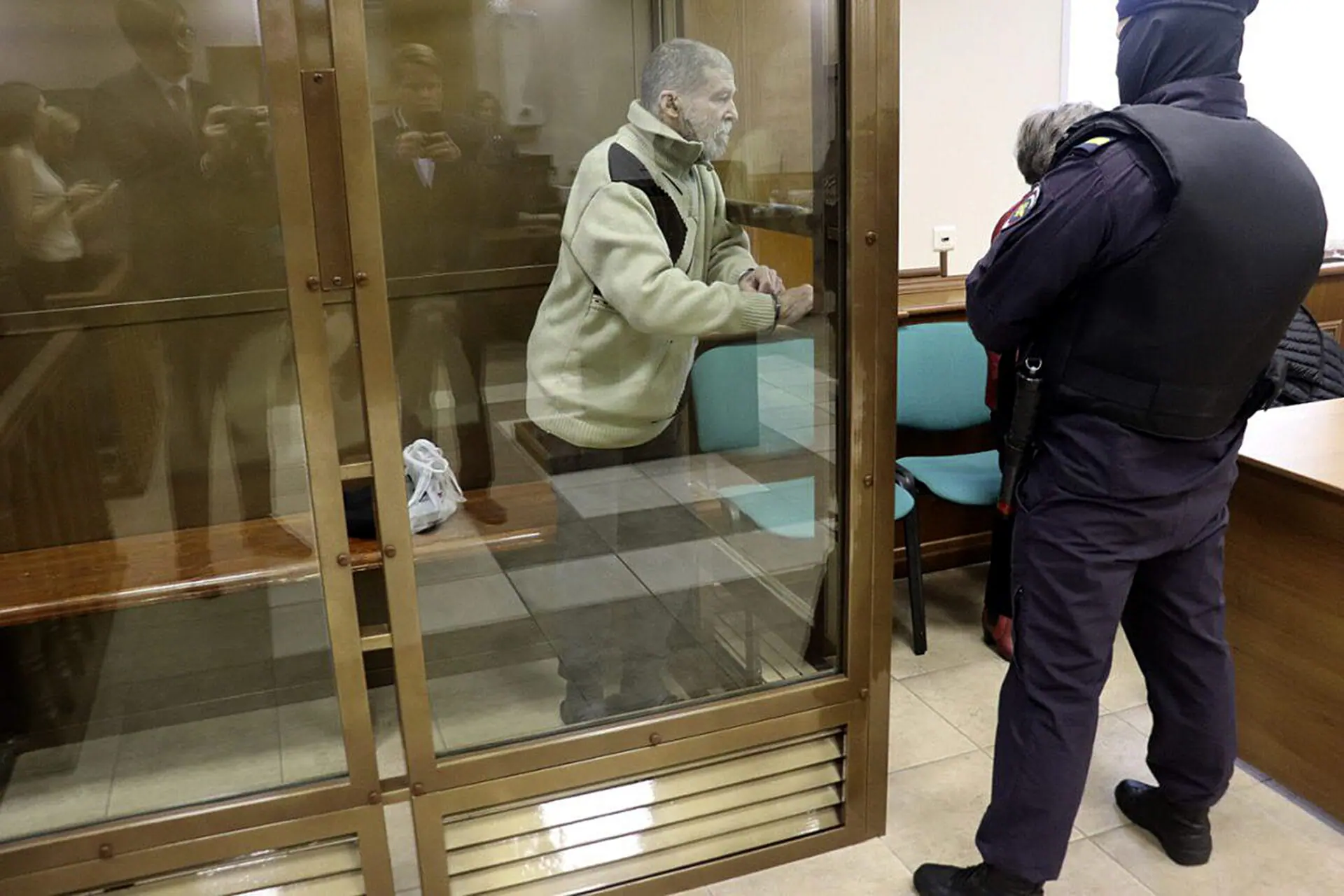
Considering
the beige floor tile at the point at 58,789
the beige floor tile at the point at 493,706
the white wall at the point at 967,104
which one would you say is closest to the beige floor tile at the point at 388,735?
the beige floor tile at the point at 493,706

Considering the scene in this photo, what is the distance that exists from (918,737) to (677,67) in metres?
1.54

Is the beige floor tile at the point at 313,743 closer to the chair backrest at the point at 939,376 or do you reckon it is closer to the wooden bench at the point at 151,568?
the wooden bench at the point at 151,568

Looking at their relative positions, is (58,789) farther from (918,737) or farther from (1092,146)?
(1092,146)

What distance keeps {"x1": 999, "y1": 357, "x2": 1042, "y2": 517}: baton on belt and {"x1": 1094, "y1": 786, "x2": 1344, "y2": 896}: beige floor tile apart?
0.77m

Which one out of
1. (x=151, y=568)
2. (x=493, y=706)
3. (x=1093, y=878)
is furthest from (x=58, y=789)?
(x=1093, y=878)

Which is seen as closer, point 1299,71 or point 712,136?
point 712,136

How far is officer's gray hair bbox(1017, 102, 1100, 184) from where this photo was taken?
255 cm

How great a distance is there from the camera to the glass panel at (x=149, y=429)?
1574mm

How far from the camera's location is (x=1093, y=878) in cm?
203

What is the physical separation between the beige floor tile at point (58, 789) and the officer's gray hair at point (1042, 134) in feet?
7.31

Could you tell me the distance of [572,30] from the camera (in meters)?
1.75

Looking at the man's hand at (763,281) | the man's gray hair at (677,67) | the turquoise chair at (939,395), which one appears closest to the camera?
the man's gray hair at (677,67)

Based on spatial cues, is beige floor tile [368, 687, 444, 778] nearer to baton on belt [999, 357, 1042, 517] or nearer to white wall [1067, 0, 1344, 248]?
baton on belt [999, 357, 1042, 517]

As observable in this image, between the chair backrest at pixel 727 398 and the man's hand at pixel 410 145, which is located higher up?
the man's hand at pixel 410 145
